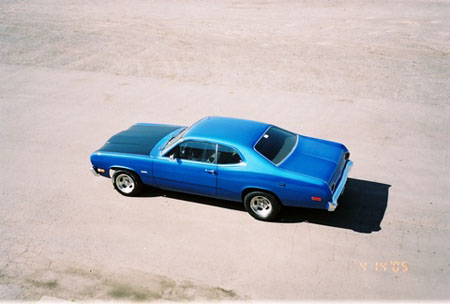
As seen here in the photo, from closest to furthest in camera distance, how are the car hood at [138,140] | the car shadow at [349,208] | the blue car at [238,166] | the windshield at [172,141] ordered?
the blue car at [238,166] < the car shadow at [349,208] < the windshield at [172,141] < the car hood at [138,140]

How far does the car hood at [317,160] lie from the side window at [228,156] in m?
0.77

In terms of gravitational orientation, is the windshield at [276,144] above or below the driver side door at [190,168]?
above

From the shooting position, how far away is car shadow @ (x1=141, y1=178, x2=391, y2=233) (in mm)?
7722

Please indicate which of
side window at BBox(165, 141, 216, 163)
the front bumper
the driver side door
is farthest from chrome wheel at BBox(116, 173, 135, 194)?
the front bumper

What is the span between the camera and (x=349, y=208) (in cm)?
812

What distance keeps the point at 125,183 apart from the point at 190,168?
157 centimetres

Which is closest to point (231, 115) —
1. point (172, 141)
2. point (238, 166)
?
point (172, 141)

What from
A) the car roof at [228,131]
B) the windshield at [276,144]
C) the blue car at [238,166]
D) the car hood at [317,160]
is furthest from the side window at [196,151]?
the car hood at [317,160]

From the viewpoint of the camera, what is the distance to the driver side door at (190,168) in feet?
25.6

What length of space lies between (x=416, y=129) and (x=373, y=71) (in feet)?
13.7

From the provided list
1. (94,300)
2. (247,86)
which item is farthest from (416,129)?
(94,300)

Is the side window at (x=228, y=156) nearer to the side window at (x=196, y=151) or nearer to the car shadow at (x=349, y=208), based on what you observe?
the side window at (x=196, y=151)
